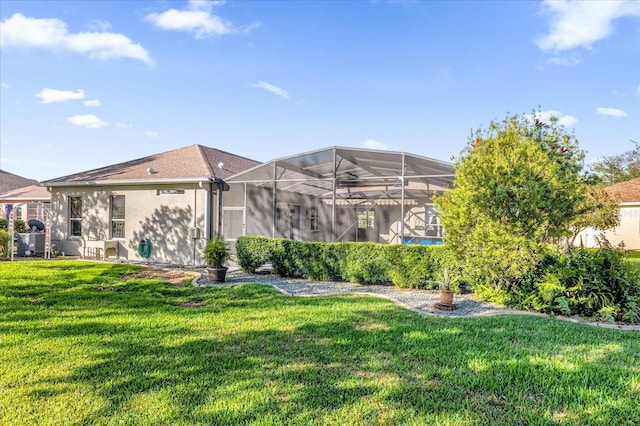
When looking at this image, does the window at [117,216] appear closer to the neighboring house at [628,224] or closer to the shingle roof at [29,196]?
the shingle roof at [29,196]

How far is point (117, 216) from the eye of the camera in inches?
597

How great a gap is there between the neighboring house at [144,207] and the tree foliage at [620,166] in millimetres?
41868

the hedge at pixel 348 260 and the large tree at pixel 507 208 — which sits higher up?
the large tree at pixel 507 208

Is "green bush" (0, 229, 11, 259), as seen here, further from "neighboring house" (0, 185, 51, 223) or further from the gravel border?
the gravel border

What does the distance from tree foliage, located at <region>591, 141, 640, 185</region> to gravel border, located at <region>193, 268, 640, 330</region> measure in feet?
133

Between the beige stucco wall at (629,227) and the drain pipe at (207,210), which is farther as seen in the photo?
the beige stucco wall at (629,227)

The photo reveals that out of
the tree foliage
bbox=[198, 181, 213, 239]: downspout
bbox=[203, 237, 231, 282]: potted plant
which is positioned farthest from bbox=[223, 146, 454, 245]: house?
the tree foliage

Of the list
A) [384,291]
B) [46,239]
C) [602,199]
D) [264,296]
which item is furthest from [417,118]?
[46,239]

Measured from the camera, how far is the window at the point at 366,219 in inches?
905

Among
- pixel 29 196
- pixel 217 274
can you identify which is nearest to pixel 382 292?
pixel 217 274

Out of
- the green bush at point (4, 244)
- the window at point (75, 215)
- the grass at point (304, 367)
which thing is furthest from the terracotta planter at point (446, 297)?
the green bush at point (4, 244)

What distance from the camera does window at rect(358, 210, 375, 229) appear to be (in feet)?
75.4

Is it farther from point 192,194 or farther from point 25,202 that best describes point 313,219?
point 25,202

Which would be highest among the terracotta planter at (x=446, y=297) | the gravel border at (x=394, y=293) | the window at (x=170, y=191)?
the window at (x=170, y=191)
